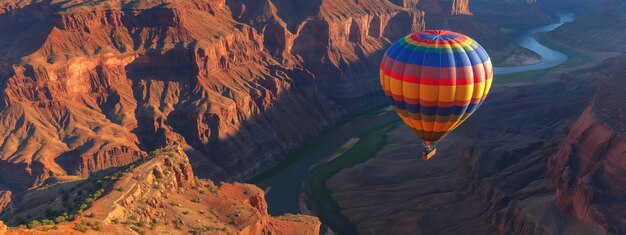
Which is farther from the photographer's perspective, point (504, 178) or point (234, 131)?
point (234, 131)

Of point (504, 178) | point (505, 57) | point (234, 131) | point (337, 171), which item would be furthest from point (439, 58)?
point (505, 57)

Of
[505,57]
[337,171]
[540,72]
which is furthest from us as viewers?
[505,57]

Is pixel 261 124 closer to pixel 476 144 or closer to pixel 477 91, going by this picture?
pixel 476 144

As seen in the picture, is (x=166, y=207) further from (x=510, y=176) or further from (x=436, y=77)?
(x=510, y=176)

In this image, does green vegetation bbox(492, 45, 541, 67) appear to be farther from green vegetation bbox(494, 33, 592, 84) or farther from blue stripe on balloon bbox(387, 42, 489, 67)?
blue stripe on balloon bbox(387, 42, 489, 67)

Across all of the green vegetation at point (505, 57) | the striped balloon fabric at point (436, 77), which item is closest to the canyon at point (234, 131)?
the striped balloon fabric at point (436, 77)

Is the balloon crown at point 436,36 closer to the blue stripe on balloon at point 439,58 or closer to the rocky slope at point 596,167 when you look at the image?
the blue stripe on balloon at point 439,58

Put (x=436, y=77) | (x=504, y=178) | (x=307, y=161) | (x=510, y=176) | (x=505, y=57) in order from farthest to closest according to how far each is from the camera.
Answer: (x=505, y=57), (x=307, y=161), (x=510, y=176), (x=504, y=178), (x=436, y=77)

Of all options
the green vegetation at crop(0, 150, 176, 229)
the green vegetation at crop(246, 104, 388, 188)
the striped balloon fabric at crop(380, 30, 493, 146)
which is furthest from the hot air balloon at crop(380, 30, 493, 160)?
the green vegetation at crop(246, 104, 388, 188)
